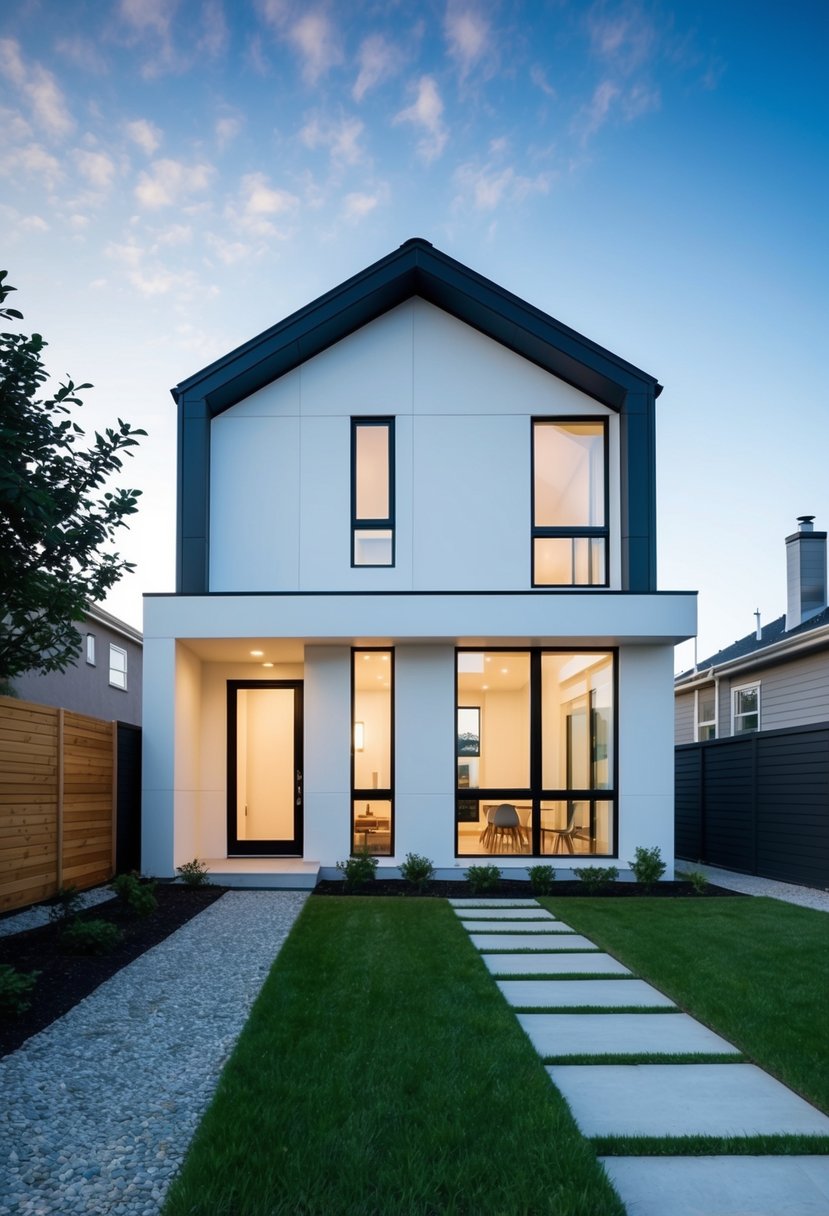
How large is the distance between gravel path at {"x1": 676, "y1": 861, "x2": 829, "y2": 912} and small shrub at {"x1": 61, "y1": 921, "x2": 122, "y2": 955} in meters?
6.78

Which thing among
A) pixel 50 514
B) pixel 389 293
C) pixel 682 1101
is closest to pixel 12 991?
pixel 50 514

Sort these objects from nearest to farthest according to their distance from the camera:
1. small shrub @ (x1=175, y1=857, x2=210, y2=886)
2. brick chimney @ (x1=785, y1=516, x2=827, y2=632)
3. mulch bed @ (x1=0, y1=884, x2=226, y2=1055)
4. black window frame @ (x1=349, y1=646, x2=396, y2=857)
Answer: mulch bed @ (x1=0, y1=884, x2=226, y2=1055) → small shrub @ (x1=175, y1=857, x2=210, y2=886) → black window frame @ (x1=349, y1=646, x2=396, y2=857) → brick chimney @ (x1=785, y1=516, x2=827, y2=632)

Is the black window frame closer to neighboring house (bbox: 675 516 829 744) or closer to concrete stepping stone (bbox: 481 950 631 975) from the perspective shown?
concrete stepping stone (bbox: 481 950 631 975)

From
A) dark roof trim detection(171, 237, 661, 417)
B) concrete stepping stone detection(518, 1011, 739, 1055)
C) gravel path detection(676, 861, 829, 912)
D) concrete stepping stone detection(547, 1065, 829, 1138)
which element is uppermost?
dark roof trim detection(171, 237, 661, 417)

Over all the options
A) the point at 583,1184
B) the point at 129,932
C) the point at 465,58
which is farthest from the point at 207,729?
the point at 583,1184

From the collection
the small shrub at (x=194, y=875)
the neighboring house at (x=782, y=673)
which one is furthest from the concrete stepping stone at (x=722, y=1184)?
the neighboring house at (x=782, y=673)

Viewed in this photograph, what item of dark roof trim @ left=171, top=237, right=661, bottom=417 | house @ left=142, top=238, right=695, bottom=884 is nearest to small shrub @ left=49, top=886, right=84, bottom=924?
house @ left=142, top=238, right=695, bottom=884

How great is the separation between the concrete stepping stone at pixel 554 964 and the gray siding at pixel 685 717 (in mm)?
14063

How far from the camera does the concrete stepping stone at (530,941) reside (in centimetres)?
698

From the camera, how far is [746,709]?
56.5 ft

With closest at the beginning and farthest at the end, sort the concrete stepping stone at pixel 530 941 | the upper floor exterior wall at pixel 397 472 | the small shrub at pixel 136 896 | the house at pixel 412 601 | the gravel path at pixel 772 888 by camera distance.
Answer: the concrete stepping stone at pixel 530 941 < the small shrub at pixel 136 896 < the gravel path at pixel 772 888 < the house at pixel 412 601 < the upper floor exterior wall at pixel 397 472

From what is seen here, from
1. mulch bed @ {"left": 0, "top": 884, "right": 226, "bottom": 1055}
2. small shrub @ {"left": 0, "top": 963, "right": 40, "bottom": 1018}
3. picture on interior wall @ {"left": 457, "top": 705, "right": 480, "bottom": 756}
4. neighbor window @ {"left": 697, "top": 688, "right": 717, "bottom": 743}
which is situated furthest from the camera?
neighbor window @ {"left": 697, "top": 688, "right": 717, "bottom": 743}

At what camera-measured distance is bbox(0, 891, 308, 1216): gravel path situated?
2943 millimetres

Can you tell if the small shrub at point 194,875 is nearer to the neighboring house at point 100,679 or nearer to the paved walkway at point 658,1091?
the paved walkway at point 658,1091
